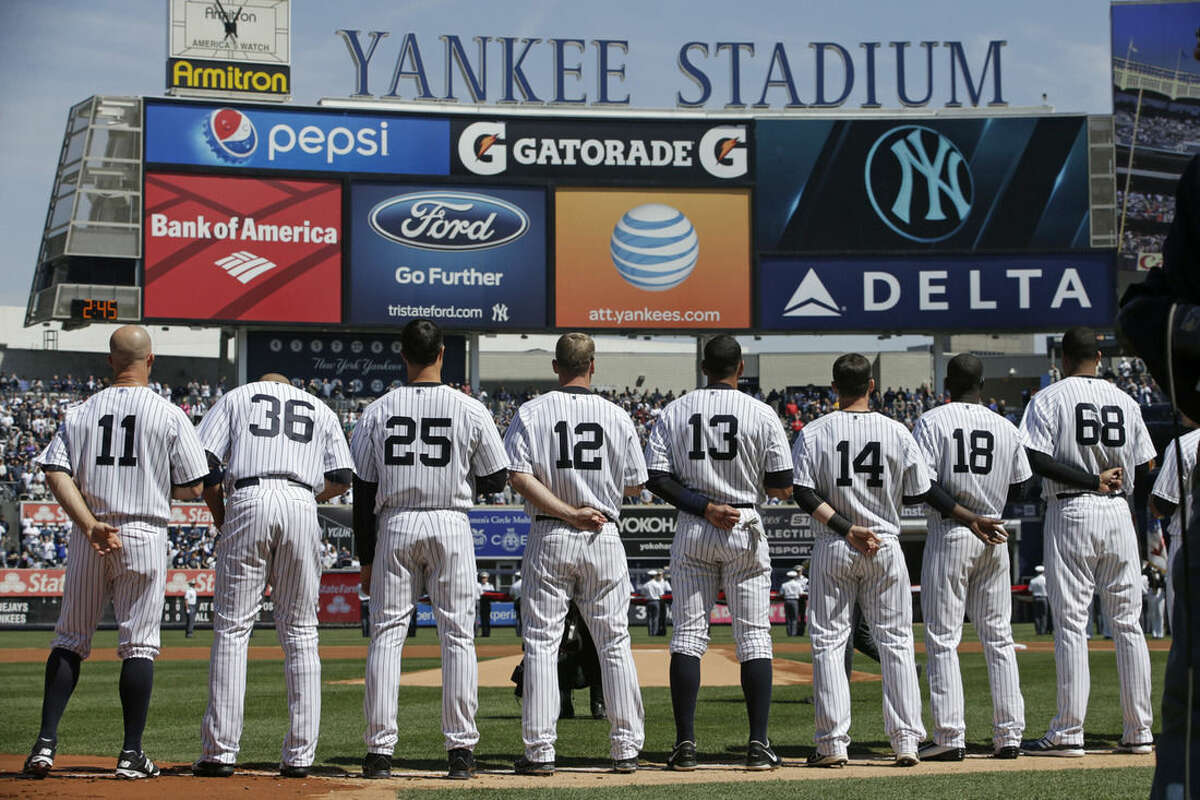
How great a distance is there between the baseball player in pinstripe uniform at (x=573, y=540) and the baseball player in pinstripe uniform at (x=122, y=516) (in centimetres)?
169

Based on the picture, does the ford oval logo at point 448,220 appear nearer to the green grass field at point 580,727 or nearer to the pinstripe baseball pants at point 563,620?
the green grass field at point 580,727

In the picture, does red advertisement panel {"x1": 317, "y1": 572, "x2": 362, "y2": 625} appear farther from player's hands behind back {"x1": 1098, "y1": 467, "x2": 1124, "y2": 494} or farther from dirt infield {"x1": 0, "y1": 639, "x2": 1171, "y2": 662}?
player's hands behind back {"x1": 1098, "y1": 467, "x2": 1124, "y2": 494}

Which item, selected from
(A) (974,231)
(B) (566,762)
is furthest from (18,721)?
(A) (974,231)

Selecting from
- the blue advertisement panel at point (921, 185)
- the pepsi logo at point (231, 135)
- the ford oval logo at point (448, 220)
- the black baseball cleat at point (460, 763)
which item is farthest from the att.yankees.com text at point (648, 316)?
the black baseball cleat at point (460, 763)

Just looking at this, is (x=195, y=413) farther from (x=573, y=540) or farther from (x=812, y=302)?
(x=573, y=540)

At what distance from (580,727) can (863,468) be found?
3356 millimetres

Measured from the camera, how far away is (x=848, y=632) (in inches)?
281

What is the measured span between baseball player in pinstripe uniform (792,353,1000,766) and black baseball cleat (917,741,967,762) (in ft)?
0.40

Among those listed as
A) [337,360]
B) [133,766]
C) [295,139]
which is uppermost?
[295,139]

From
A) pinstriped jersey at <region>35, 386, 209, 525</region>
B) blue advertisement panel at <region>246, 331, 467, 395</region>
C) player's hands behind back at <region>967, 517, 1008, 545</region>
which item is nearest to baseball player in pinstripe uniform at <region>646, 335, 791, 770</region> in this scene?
player's hands behind back at <region>967, 517, 1008, 545</region>

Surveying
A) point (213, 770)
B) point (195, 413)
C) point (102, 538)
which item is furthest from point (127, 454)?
point (195, 413)

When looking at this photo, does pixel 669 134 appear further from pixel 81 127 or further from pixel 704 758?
pixel 704 758

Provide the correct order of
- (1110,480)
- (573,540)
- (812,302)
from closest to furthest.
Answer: (573,540) < (1110,480) < (812,302)

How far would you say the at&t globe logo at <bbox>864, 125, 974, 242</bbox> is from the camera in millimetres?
37094
